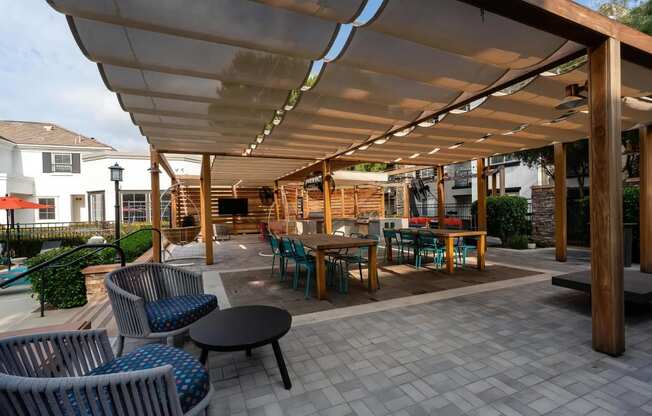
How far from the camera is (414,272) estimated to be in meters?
6.22

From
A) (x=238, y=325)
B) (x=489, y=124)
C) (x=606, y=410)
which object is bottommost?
(x=606, y=410)

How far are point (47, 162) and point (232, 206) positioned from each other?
9825 mm

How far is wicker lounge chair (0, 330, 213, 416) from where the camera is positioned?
1136 mm

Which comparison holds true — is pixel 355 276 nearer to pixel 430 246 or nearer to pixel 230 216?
pixel 430 246

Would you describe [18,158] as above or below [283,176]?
above

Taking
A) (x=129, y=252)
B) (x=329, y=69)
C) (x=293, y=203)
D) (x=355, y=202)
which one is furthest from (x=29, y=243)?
(x=355, y=202)

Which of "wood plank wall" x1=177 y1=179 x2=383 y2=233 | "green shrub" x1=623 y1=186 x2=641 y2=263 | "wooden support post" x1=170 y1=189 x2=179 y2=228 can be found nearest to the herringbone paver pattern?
"green shrub" x1=623 y1=186 x2=641 y2=263

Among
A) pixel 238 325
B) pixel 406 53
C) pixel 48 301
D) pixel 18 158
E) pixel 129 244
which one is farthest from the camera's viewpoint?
pixel 18 158

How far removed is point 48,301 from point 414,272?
23.0 ft

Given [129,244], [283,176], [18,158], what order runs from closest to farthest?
[129,244] → [283,176] → [18,158]

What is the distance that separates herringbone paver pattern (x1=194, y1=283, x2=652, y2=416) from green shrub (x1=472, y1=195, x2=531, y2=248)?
6.50 metres

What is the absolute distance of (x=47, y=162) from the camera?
1583 cm

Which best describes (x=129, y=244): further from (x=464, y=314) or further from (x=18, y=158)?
(x=18, y=158)

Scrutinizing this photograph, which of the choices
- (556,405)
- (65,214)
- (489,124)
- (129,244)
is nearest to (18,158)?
(65,214)
